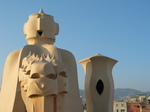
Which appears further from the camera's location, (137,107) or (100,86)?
(137,107)

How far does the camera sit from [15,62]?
424 inches

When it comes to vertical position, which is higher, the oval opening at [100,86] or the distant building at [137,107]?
the oval opening at [100,86]

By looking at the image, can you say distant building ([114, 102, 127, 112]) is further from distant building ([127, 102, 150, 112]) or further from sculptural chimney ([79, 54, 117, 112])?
sculptural chimney ([79, 54, 117, 112])

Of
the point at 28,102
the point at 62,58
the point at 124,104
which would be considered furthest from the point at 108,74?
the point at 124,104

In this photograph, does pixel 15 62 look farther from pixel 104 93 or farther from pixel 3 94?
pixel 104 93

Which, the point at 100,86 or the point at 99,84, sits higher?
the point at 99,84

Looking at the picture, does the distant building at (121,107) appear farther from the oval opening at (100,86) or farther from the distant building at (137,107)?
the oval opening at (100,86)

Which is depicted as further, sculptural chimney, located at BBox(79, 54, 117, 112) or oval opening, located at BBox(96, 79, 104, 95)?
oval opening, located at BBox(96, 79, 104, 95)

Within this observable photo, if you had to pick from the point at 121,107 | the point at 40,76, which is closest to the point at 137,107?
the point at 121,107

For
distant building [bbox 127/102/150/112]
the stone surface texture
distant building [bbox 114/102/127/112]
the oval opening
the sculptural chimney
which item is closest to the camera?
the stone surface texture

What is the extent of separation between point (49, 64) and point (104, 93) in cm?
591

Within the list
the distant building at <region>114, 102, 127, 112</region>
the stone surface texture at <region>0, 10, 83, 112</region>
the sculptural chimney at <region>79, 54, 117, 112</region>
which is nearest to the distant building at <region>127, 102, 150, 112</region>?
the distant building at <region>114, 102, 127, 112</region>

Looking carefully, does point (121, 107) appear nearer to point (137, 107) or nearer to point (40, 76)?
point (137, 107)

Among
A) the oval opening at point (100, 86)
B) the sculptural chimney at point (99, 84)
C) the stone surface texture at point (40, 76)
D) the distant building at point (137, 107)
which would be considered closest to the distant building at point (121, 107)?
the distant building at point (137, 107)
